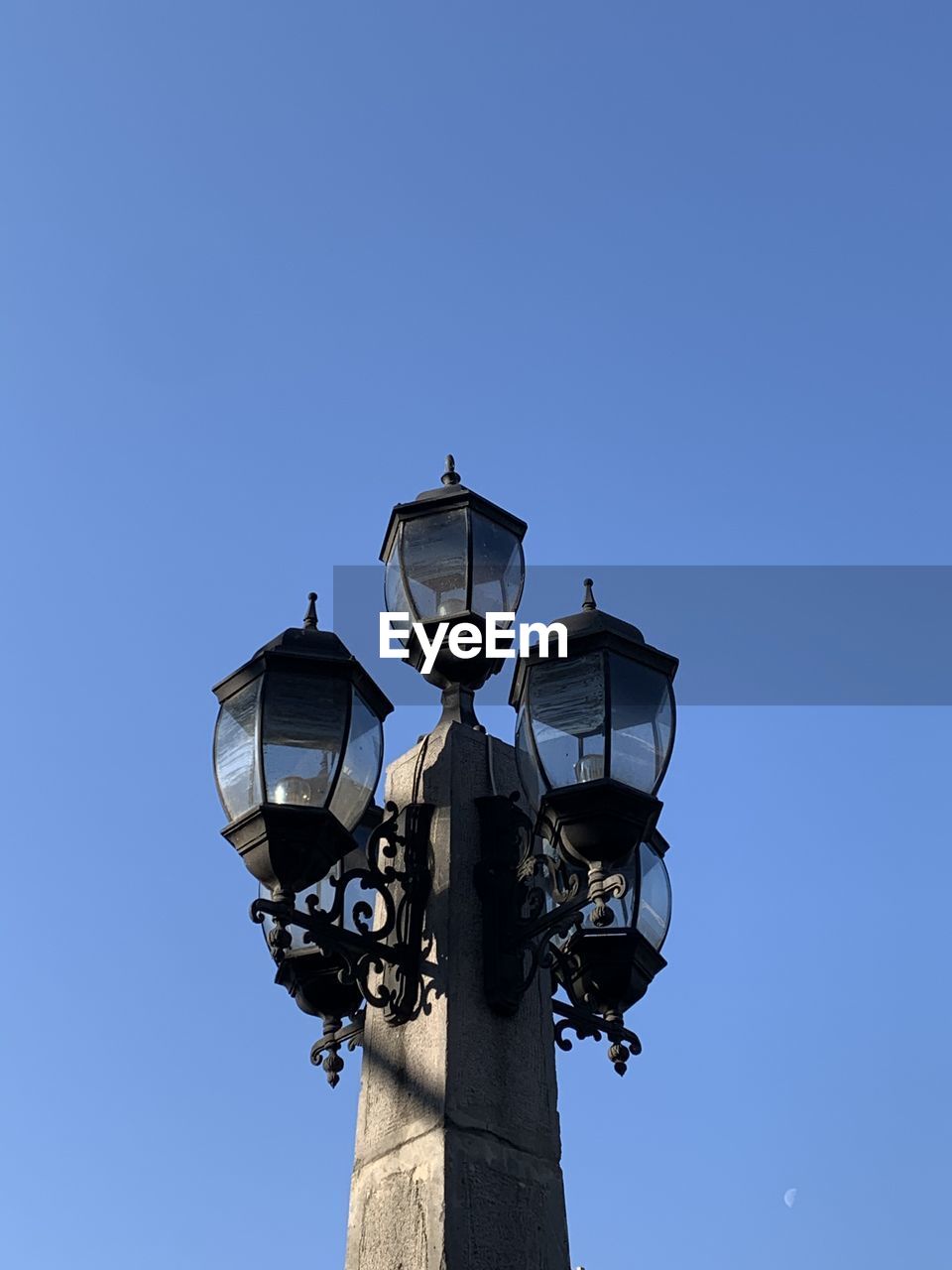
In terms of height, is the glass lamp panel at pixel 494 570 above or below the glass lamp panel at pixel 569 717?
above

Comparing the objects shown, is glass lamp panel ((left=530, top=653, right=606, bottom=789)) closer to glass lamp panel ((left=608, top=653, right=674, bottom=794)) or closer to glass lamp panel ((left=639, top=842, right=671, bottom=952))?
glass lamp panel ((left=608, top=653, right=674, bottom=794))

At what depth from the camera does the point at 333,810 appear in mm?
4629

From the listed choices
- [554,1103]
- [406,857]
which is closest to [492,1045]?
[554,1103]

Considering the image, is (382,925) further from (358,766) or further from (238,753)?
(238,753)

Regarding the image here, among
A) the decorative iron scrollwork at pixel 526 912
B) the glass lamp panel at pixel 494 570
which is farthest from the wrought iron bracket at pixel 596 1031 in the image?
the glass lamp panel at pixel 494 570

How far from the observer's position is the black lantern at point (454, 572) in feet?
17.7

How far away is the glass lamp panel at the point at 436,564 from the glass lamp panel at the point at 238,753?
798mm

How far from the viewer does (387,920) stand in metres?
4.82

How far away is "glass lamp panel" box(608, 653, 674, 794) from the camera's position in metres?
4.53

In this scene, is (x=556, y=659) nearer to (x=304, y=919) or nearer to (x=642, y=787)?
(x=642, y=787)

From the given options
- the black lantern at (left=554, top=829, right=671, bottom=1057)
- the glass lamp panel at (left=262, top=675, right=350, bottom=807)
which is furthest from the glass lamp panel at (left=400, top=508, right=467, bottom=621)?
the black lantern at (left=554, top=829, right=671, bottom=1057)

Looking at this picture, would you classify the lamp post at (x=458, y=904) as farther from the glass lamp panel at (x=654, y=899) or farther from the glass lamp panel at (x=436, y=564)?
the glass lamp panel at (x=436, y=564)

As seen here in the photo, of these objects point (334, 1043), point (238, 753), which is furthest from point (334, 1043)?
point (238, 753)

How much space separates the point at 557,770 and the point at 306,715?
0.73 metres
